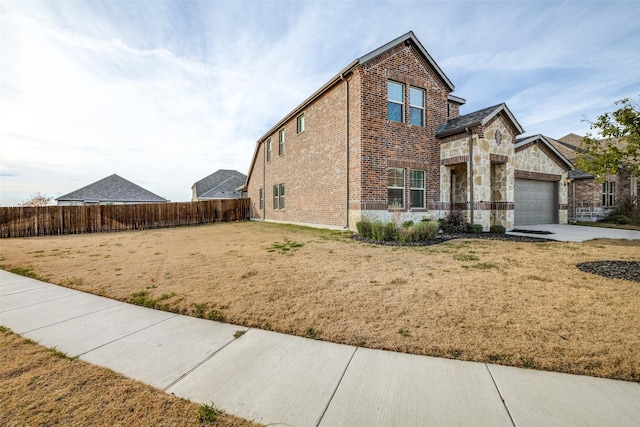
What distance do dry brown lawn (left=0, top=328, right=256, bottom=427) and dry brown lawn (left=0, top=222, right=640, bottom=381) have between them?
1.38 meters

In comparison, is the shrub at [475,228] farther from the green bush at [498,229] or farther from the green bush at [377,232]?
the green bush at [377,232]

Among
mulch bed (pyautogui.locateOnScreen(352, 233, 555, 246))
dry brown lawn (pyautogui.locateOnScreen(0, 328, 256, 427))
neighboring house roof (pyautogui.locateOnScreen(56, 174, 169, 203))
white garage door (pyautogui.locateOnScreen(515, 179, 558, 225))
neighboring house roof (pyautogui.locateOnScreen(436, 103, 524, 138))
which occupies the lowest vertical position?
dry brown lawn (pyautogui.locateOnScreen(0, 328, 256, 427))

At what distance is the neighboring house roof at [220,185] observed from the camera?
1393 inches

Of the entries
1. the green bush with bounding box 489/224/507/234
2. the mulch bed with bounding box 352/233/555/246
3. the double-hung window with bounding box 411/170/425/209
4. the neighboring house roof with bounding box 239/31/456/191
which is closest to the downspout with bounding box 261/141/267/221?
the neighboring house roof with bounding box 239/31/456/191

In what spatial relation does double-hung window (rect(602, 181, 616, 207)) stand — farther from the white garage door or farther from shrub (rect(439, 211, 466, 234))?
shrub (rect(439, 211, 466, 234))

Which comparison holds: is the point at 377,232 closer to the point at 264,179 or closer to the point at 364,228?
the point at 364,228

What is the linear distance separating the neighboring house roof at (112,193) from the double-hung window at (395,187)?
120 ft

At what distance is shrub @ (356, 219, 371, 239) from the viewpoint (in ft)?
32.0

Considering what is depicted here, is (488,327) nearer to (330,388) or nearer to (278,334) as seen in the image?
(330,388)

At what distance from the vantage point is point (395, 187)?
11445 millimetres

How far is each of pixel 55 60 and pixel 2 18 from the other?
136cm

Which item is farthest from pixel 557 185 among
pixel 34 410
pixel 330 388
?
pixel 34 410

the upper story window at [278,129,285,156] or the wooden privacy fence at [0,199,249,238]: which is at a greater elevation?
the upper story window at [278,129,285,156]

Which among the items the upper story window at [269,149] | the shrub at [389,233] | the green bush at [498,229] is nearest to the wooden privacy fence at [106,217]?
the upper story window at [269,149]
